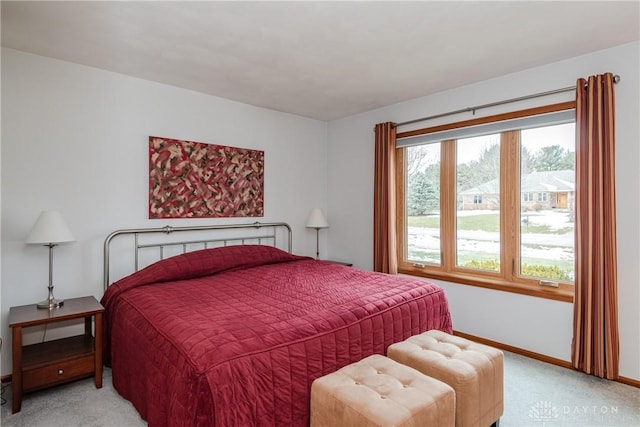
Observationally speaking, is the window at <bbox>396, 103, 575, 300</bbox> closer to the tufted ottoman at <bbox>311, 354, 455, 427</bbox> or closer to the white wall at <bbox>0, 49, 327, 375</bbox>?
the tufted ottoman at <bbox>311, 354, 455, 427</bbox>

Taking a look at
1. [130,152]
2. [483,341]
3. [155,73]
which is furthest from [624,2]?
[130,152]

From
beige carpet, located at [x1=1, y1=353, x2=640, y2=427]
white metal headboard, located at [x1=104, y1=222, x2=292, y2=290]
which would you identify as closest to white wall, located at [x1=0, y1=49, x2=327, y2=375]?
white metal headboard, located at [x1=104, y1=222, x2=292, y2=290]

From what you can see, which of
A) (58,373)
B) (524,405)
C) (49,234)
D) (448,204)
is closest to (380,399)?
A: (524,405)

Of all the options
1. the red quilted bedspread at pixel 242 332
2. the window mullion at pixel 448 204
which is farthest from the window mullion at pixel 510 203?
the red quilted bedspread at pixel 242 332

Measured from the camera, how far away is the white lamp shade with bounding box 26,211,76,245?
2476 millimetres

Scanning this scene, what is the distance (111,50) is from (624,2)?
3.45 metres

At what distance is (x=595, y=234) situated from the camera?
268 centimetres

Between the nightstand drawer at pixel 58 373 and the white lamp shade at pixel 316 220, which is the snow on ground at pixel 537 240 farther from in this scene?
the nightstand drawer at pixel 58 373

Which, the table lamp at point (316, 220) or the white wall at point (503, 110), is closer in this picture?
the white wall at point (503, 110)

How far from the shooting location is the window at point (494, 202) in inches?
120

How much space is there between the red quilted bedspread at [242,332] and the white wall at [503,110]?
86cm

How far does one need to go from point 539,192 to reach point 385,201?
1.55 meters

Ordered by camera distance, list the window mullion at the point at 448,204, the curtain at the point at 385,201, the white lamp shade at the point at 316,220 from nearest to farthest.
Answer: the window mullion at the point at 448,204 < the curtain at the point at 385,201 < the white lamp shade at the point at 316,220

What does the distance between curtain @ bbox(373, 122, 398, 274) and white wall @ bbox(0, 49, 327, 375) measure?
184 cm
